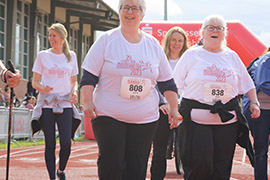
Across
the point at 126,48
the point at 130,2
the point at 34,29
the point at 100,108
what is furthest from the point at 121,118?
the point at 34,29

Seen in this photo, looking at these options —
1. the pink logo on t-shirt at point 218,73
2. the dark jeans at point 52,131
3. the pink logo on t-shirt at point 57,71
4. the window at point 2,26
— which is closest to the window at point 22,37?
the window at point 2,26

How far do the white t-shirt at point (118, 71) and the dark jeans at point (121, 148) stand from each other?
0.21ft

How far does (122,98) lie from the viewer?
477 centimetres

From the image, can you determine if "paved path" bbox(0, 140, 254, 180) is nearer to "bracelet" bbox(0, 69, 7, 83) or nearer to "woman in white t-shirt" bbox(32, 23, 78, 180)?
"woman in white t-shirt" bbox(32, 23, 78, 180)

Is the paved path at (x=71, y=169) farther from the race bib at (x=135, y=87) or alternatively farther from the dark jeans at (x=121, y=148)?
the race bib at (x=135, y=87)

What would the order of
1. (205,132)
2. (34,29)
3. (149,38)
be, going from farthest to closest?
1. (34,29)
2. (205,132)
3. (149,38)

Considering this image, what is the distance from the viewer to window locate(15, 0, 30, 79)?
95.8 ft

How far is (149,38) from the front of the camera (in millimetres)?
5016

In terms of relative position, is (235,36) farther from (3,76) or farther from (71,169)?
(3,76)

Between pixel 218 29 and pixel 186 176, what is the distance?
4.73 feet

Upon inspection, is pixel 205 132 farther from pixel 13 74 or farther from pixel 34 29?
pixel 34 29

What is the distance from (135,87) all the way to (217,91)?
1218 mm

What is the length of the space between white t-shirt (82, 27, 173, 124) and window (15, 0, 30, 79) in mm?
24717

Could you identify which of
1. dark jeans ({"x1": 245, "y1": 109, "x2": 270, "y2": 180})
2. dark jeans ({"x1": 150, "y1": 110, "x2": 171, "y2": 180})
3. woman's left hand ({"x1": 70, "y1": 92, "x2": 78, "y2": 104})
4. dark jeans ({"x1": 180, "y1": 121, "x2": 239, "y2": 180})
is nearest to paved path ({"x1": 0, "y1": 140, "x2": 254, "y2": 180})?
dark jeans ({"x1": 150, "y1": 110, "x2": 171, "y2": 180})
